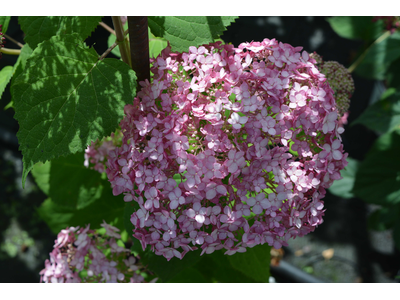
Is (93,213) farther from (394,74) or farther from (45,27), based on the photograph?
(394,74)

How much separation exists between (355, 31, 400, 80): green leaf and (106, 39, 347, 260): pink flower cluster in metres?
1.09

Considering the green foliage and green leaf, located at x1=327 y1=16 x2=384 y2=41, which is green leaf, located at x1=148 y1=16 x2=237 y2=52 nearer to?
the green foliage

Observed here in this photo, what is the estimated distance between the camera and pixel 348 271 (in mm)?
2117

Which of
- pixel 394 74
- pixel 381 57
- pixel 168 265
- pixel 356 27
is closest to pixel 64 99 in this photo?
pixel 168 265

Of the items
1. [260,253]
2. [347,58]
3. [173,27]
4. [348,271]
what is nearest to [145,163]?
[173,27]

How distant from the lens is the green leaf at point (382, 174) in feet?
4.92

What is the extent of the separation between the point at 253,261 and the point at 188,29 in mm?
641

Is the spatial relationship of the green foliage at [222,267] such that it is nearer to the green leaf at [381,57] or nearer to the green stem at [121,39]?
the green stem at [121,39]

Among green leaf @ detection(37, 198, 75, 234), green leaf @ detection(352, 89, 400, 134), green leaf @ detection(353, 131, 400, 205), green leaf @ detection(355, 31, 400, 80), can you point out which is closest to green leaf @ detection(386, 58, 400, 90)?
green leaf @ detection(355, 31, 400, 80)

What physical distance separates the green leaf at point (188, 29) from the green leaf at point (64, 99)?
0.12 metres

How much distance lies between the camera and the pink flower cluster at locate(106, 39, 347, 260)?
2.14 ft

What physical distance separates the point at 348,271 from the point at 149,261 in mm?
1651

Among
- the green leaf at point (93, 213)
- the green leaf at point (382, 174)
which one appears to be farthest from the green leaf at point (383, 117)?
the green leaf at point (93, 213)

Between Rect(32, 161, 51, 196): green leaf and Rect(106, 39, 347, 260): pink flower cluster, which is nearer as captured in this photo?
Rect(106, 39, 347, 260): pink flower cluster
